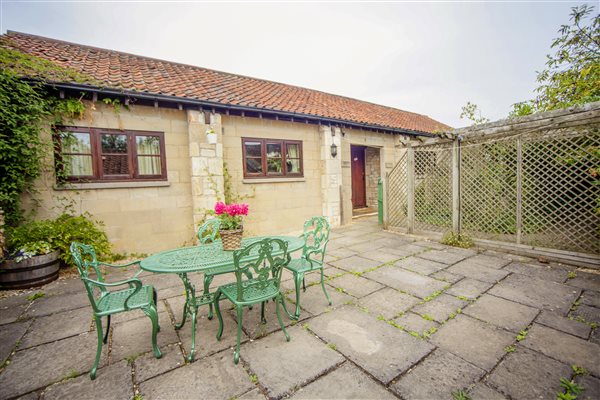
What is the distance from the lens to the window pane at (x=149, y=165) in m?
5.29

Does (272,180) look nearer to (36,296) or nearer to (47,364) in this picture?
(36,296)

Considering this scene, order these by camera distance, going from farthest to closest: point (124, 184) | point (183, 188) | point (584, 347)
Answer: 1. point (183, 188)
2. point (124, 184)
3. point (584, 347)

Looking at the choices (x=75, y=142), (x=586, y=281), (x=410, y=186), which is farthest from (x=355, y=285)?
(x=75, y=142)

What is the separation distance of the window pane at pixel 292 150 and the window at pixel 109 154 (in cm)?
329

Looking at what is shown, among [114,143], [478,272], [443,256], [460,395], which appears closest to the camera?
[460,395]

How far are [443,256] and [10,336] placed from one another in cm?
633

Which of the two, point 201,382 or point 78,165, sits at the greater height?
point 78,165

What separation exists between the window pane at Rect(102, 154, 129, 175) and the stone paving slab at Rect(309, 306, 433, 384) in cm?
508

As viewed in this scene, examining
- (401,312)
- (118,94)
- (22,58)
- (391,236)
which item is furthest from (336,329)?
(22,58)

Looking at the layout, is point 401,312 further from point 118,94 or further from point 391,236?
point 118,94

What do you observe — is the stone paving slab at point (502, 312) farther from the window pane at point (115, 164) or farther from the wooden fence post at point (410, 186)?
the window pane at point (115, 164)

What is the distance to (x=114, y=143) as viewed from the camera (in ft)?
16.6

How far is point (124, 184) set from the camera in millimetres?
5047

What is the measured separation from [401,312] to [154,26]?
1264 cm
